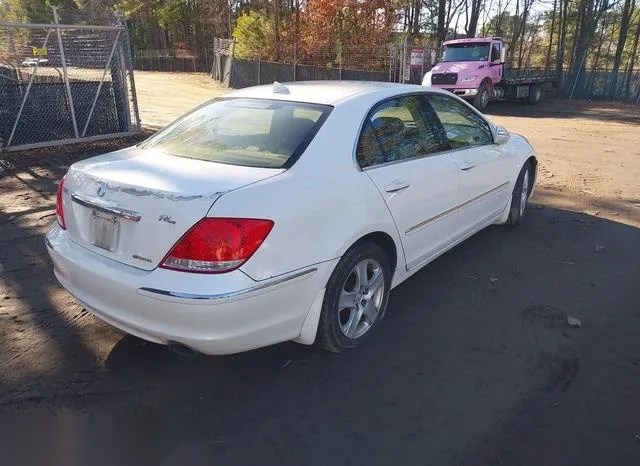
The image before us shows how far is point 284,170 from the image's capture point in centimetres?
289

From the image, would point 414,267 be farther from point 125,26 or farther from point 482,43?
point 482,43

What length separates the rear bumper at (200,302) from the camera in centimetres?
250

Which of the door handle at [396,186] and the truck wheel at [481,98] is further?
the truck wheel at [481,98]

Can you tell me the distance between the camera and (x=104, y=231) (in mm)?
2816

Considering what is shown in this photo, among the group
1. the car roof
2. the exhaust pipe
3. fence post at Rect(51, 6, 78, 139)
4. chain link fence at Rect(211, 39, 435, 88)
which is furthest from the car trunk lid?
chain link fence at Rect(211, 39, 435, 88)

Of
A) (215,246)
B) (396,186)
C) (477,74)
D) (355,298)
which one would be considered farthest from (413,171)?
(477,74)

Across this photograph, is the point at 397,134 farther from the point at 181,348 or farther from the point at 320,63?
the point at 320,63

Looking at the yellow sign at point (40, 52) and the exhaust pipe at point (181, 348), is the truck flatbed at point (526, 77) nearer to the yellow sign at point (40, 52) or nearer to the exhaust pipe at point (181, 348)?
the yellow sign at point (40, 52)

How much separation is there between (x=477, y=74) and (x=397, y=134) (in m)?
16.3

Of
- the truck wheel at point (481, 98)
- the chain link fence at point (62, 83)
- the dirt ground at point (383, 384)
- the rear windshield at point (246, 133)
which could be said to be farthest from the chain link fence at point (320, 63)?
the rear windshield at point (246, 133)

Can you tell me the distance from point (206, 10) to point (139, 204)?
49414mm

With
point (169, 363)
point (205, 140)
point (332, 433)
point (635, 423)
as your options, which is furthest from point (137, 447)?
point (635, 423)

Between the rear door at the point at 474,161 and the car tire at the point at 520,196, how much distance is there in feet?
1.27

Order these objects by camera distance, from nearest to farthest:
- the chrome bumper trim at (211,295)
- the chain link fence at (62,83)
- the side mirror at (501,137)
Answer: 1. the chrome bumper trim at (211,295)
2. the side mirror at (501,137)
3. the chain link fence at (62,83)
